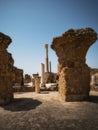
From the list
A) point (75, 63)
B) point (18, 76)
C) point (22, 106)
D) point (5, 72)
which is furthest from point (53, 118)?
point (18, 76)

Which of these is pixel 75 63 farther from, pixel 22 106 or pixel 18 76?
pixel 18 76

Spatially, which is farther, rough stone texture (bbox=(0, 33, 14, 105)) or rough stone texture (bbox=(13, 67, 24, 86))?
rough stone texture (bbox=(13, 67, 24, 86))

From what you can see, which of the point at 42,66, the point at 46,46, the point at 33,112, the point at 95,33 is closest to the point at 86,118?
the point at 33,112

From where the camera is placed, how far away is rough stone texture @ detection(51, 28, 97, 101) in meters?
9.34

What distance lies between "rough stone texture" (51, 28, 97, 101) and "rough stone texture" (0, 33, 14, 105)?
132 inches

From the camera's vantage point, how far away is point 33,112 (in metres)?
7.38

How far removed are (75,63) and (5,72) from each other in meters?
4.41

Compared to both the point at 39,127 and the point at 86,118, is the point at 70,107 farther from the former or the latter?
the point at 39,127

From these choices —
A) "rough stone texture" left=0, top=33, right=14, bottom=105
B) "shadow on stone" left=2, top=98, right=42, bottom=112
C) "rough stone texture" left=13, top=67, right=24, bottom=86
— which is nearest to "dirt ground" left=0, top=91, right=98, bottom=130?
"shadow on stone" left=2, top=98, right=42, bottom=112

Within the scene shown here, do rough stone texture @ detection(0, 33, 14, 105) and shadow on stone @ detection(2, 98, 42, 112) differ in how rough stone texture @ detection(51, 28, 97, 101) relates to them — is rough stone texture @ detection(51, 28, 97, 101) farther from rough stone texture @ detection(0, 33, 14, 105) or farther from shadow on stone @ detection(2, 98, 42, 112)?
rough stone texture @ detection(0, 33, 14, 105)

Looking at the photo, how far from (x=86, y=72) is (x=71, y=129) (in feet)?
16.3

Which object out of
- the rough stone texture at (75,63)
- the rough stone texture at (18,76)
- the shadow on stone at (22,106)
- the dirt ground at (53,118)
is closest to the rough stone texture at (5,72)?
the shadow on stone at (22,106)

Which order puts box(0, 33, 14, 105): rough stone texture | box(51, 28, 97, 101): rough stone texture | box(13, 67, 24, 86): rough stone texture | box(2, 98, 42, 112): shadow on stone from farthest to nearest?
1. box(13, 67, 24, 86): rough stone texture
2. box(0, 33, 14, 105): rough stone texture
3. box(51, 28, 97, 101): rough stone texture
4. box(2, 98, 42, 112): shadow on stone

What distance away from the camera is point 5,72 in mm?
9812
